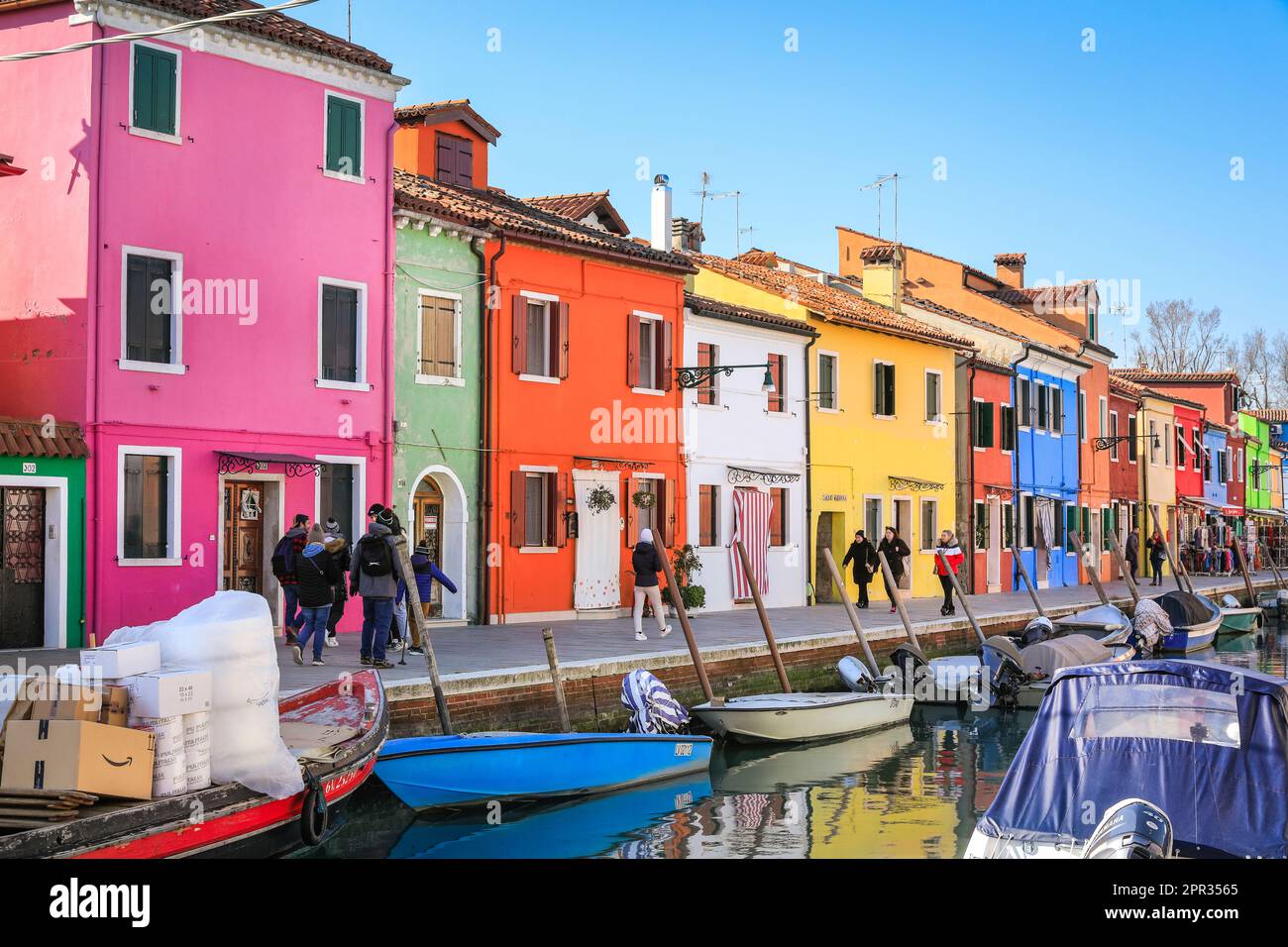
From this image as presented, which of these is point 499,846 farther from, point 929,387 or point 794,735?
point 929,387

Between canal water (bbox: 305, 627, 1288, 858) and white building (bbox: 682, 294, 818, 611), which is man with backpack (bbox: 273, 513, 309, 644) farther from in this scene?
white building (bbox: 682, 294, 818, 611)

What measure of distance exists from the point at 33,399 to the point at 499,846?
9.15 metres

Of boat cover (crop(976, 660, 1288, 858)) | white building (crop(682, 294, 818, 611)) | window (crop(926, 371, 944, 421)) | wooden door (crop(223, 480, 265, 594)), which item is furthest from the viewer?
window (crop(926, 371, 944, 421))

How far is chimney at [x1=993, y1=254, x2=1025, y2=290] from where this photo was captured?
1825 inches

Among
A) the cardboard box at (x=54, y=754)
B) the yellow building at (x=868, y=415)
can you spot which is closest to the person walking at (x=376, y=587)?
the cardboard box at (x=54, y=754)

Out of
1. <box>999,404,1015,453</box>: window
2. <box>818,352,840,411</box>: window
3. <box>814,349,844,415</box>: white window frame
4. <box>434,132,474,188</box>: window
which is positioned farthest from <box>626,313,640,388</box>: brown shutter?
<box>999,404,1015,453</box>: window

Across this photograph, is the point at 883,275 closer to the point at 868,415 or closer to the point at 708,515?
the point at 868,415

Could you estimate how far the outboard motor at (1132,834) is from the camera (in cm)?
650

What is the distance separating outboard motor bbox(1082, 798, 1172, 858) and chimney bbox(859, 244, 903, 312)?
30735mm

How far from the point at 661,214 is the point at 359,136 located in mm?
8771

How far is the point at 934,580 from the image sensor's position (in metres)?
33.0

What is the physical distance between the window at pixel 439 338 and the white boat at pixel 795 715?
7.15 metres

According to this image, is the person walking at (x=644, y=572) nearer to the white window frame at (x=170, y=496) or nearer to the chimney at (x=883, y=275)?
the white window frame at (x=170, y=496)
